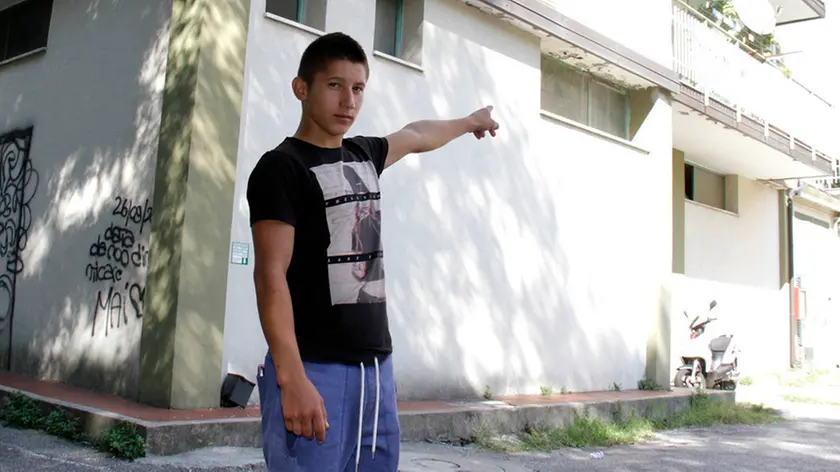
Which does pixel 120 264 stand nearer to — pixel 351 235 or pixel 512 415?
pixel 512 415

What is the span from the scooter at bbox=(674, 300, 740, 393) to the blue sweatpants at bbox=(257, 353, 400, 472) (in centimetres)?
1007

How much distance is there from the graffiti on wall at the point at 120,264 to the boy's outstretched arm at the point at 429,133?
13.4 feet

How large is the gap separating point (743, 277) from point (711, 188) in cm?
183

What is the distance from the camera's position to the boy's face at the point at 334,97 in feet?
7.59

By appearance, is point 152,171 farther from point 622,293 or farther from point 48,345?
point 622,293

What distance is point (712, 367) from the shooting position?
1189 cm

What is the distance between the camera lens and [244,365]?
251 inches

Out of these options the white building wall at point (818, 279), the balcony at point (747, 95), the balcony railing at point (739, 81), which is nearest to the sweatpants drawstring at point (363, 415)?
the balcony at point (747, 95)

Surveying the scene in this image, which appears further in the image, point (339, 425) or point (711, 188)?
point (711, 188)

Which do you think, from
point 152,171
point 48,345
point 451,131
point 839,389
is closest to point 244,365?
point 152,171

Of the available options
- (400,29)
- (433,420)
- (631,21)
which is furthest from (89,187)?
(631,21)

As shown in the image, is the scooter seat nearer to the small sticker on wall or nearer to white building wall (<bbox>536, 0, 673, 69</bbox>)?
white building wall (<bbox>536, 0, 673, 69</bbox>)

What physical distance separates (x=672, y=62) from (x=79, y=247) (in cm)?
819

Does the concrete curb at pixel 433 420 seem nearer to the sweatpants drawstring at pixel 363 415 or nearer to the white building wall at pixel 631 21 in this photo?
the sweatpants drawstring at pixel 363 415
